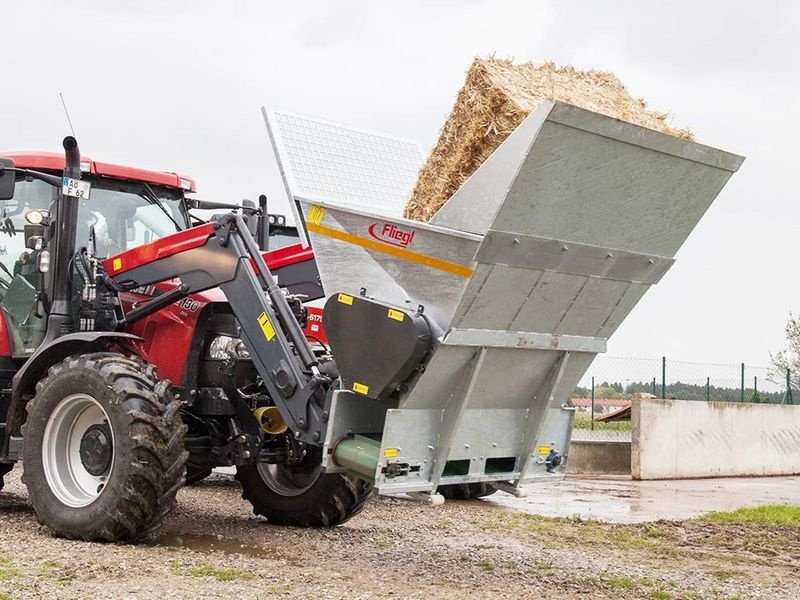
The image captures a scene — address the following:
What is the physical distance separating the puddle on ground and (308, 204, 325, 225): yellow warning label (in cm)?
215

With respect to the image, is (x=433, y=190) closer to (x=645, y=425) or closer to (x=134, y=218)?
(x=134, y=218)

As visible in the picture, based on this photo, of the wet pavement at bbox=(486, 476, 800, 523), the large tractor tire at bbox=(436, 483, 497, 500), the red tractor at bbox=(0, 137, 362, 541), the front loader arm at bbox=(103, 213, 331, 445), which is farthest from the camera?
the large tractor tire at bbox=(436, 483, 497, 500)

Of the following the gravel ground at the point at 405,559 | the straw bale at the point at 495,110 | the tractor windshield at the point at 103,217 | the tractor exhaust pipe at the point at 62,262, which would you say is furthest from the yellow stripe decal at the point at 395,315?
the tractor windshield at the point at 103,217

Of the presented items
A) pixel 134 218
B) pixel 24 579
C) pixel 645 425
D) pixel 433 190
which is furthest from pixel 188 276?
pixel 645 425

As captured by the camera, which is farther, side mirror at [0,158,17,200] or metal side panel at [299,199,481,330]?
side mirror at [0,158,17,200]

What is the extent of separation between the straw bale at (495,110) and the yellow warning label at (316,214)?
1.81ft

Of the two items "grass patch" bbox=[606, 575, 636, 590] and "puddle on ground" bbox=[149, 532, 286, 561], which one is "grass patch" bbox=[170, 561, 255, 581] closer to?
"puddle on ground" bbox=[149, 532, 286, 561]

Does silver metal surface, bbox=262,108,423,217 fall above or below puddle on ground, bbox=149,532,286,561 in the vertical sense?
above

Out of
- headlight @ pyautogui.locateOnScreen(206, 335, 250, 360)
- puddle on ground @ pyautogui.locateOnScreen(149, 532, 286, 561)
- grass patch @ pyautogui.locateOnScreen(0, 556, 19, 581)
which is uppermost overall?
headlight @ pyautogui.locateOnScreen(206, 335, 250, 360)

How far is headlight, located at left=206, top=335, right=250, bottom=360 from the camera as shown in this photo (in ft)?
26.2

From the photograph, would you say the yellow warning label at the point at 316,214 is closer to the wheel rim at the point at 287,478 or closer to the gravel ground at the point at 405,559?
the gravel ground at the point at 405,559

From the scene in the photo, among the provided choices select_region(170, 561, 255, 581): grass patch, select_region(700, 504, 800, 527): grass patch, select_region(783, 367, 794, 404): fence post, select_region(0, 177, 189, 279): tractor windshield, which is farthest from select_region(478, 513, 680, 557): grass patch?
select_region(783, 367, 794, 404): fence post

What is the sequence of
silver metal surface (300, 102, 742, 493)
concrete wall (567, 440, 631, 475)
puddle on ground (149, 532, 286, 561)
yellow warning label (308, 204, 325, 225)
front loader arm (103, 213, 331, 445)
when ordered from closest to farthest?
silver metal surface (300, 102, 742, 493), yellow warning label (308, 204, 325, 225), front loader arm (103, 213, 331, 445), puddle on ground (149, 532, 286, 561), concrete wall (567, 440, 631, 475)

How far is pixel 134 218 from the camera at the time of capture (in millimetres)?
9008
